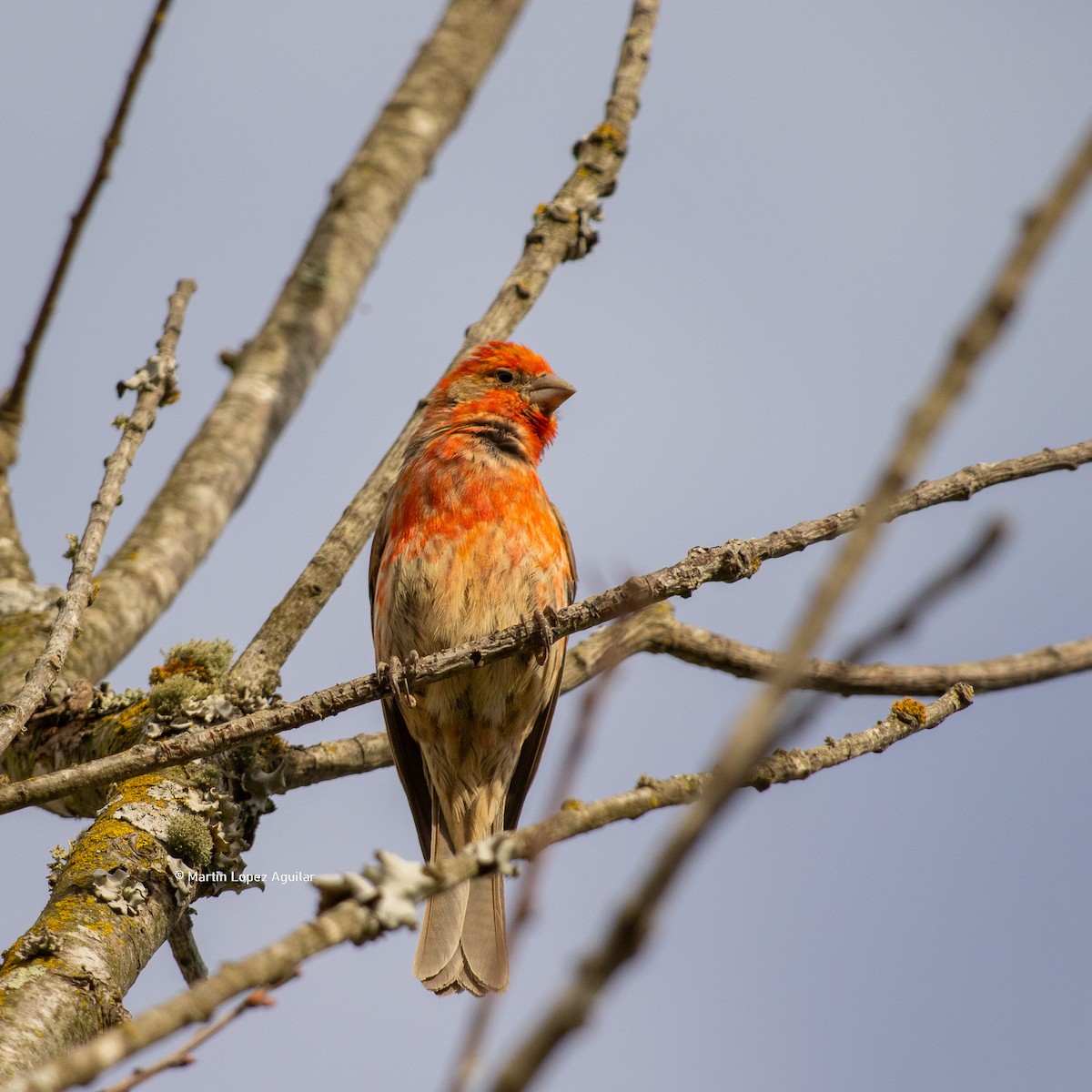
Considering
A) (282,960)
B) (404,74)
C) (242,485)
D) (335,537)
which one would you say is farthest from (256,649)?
(404,74)

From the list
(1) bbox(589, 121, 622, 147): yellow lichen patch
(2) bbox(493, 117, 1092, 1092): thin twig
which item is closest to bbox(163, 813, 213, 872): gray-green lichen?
(2) bbox(493, 117, 1092, 1092): thin twig

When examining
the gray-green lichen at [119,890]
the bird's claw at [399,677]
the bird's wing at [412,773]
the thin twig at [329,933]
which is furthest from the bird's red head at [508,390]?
the thin twig at [329,933]

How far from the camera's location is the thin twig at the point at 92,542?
327cm

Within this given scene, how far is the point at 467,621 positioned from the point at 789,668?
4.75 m

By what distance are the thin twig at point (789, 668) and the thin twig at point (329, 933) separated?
0.43 m

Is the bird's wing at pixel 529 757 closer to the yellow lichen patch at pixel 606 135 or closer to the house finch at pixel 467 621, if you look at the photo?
the house finch at pixel 467 621

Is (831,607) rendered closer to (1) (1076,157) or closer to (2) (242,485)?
(1) (1076,157)

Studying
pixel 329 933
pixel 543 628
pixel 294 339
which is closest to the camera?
pixel 329 933

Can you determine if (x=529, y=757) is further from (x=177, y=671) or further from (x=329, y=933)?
(x=329, y=933)

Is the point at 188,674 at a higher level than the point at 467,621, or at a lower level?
lower

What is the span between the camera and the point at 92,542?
370 cm

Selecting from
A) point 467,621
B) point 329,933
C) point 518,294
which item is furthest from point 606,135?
point 329,933

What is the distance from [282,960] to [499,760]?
434 cm

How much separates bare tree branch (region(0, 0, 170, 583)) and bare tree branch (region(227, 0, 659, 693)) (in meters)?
1.28
